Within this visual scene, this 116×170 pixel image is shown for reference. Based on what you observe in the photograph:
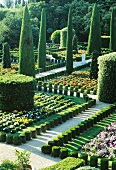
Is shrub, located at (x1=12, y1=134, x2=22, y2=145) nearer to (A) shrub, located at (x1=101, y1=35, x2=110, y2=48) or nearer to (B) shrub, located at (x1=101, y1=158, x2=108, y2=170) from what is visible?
(B) shrub, located at (x1=101, y1=158, x2=108, y2=170)

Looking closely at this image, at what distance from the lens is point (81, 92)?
1055 inches

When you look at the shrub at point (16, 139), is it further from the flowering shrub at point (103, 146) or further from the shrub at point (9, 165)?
the shrub at point (9, 165)

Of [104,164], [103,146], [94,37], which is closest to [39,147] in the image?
[103,146]

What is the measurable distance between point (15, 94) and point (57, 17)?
152 feet

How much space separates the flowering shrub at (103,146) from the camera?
15203mm

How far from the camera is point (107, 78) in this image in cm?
2395

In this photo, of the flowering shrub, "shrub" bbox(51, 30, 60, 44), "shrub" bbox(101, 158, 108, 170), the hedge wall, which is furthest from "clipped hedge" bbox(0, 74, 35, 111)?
"shrub" bbox(51, 30, 60, 44)

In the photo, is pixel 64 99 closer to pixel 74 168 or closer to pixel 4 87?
pixel 4 87

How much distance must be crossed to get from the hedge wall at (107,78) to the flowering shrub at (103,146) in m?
6.74

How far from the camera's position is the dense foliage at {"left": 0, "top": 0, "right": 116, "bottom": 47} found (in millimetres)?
49562

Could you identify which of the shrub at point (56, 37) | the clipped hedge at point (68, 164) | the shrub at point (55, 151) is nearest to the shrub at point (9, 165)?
the clipped hedge at point (68, 164)

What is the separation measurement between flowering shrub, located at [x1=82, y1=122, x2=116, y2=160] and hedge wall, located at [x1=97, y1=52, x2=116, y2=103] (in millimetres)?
6742

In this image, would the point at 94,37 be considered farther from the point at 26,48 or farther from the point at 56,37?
the point at 26,48

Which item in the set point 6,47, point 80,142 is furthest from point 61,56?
point 80,142
